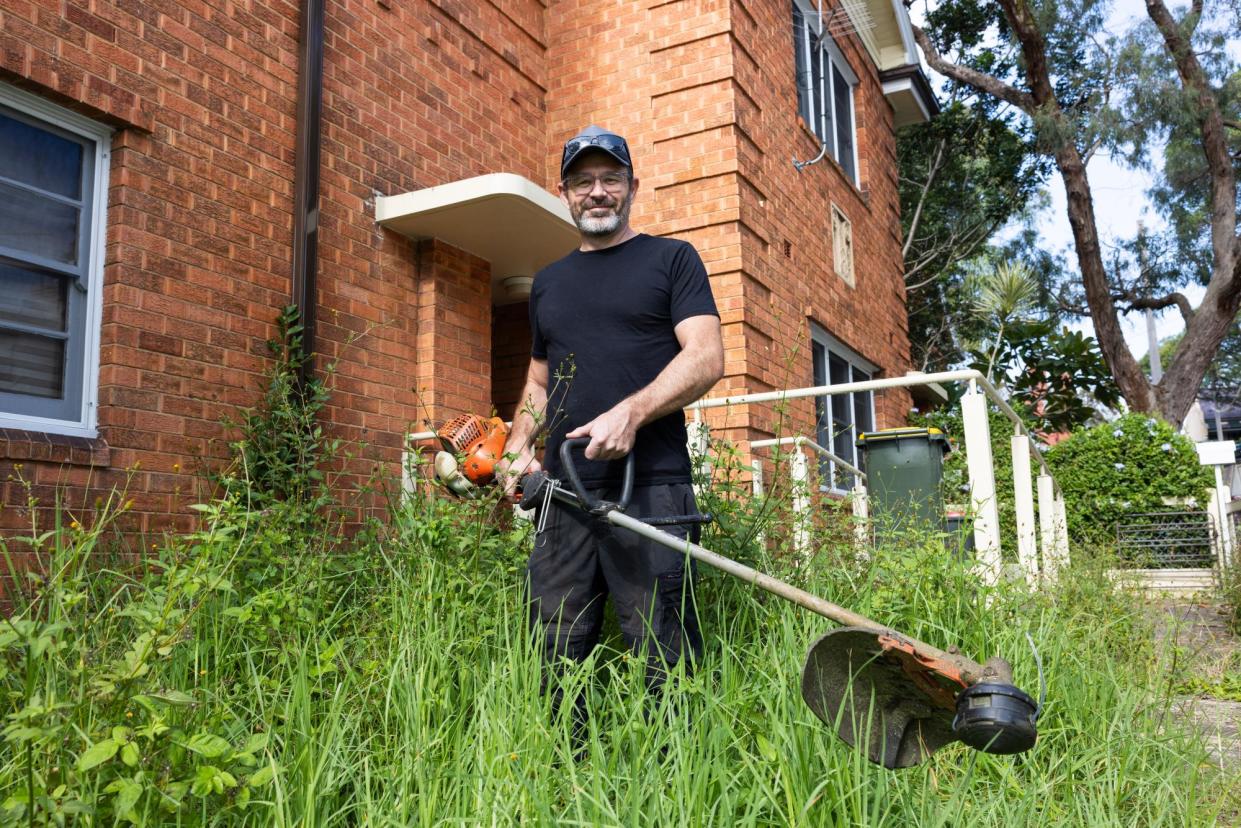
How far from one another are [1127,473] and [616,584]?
1044cm

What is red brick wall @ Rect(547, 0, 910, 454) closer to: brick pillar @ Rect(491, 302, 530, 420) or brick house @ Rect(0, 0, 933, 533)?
brick house @ Rect(0, 0, 933, 533)

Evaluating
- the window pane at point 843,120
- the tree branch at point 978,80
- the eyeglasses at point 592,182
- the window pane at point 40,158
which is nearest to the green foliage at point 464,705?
the eyeglasses at point 592,182

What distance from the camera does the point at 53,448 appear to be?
12.2ft

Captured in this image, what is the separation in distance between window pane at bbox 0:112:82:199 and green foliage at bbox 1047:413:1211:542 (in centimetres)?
1033

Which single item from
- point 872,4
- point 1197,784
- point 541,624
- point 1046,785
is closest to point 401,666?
point 541,624

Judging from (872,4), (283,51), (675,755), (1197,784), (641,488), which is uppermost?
(872,4)

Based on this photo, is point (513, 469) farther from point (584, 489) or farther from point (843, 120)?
point (843, 120)

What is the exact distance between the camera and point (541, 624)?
284cm

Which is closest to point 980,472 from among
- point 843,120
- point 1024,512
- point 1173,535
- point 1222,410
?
point 1024,512

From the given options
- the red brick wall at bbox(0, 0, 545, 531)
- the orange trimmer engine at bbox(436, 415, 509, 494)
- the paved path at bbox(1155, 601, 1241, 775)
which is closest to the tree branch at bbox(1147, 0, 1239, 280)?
the paved path at bbox(1155, 601, 1241, 775)

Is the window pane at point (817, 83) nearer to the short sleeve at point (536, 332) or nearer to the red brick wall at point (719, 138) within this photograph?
the red brick wall at point (719, 138)

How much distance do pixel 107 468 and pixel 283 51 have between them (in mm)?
2401

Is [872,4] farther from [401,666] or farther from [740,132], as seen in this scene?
[401,666]

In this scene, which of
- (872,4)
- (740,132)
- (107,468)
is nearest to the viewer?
(107,468)
